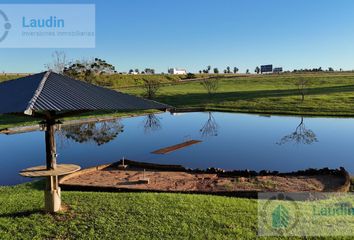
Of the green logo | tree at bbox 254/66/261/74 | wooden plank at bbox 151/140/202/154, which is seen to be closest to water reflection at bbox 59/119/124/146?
wooden plank at bbox 151/140/202/154

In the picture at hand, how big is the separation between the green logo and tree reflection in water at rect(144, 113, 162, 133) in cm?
1973

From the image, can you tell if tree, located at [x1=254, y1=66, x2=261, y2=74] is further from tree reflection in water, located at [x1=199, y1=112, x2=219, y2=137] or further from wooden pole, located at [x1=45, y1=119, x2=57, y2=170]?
wooden pole, located at [x1=45, y1=119, x2=57, y2=170]

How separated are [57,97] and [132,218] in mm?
3283

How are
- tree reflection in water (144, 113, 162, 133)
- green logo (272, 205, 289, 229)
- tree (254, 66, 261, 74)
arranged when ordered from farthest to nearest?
tree (254, 66, 261, 74) → tree reflection in water (144, 113, 162, 133) → green logo (272, 205, 289, 229)

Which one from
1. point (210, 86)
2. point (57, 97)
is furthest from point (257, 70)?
point (57, 97)

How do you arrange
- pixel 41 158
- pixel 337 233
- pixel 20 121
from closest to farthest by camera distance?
pixel 337 233, pixel 41 158, pixel 20 121

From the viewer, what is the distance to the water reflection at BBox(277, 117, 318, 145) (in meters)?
23.2

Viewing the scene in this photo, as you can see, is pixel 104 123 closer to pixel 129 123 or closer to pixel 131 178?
pixel 129 123

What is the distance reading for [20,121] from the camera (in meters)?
30.1

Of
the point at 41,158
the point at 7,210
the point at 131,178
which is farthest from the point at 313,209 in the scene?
the point at 41,158

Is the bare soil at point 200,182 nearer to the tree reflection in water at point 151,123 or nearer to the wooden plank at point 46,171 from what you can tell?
the wooden plank at point 46,171

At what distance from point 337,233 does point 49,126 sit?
22.6ft

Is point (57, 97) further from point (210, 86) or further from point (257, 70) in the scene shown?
point (257, 70)

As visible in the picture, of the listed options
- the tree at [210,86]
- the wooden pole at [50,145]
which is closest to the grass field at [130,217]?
the wooden pole at [50,145]
